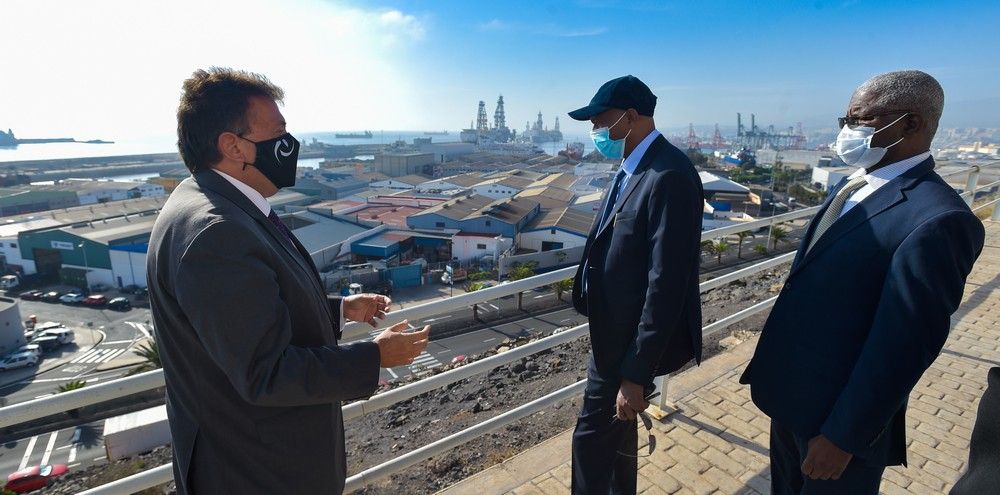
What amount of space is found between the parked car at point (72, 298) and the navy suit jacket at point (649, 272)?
1079 inches

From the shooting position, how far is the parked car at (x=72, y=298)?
21.7 m

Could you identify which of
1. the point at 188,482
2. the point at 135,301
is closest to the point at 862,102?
the point at 188,482

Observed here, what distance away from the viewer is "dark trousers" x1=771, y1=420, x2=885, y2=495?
4.33ft

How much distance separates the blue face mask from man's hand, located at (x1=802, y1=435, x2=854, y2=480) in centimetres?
101

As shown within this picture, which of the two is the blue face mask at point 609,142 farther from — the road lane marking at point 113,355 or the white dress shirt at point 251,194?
the road lane marking at point 113,355

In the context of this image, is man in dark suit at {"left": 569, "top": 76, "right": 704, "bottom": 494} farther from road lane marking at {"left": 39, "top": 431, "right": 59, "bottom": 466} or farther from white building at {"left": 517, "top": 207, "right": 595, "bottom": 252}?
white building at {"left": 517, "top": 207, "right": 595, "bottom": 252}

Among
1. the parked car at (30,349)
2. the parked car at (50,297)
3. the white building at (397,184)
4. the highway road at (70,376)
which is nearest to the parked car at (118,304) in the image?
the highway road at (70,376)

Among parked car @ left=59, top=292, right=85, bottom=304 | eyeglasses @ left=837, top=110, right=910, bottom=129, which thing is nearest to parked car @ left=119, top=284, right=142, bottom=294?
parked car @ left=59, top=292, right=85, bottom=304

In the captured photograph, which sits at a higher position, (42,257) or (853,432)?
(853,432)

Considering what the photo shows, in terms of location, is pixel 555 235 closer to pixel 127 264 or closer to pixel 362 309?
pixel 127 264

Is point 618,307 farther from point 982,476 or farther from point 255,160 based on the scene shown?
point 255,160

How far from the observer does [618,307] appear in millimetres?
1555

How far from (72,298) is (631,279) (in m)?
28.0

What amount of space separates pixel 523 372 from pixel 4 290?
30.6 metres
